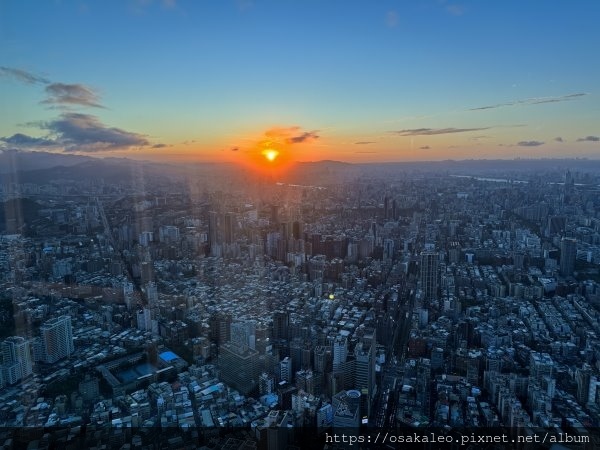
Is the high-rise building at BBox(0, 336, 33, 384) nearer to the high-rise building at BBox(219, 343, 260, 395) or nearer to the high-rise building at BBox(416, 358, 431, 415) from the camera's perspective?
the high-rise building at BBox(219, 343, 260, 395)

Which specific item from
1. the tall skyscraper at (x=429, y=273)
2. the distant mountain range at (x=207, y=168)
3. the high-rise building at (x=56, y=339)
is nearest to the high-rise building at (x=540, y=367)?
the tall skyscraper at (x=429, y=273)

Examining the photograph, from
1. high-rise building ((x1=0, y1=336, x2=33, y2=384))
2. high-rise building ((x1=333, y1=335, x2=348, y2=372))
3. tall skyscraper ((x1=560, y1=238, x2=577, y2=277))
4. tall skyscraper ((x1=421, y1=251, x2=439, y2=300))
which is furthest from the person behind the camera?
tall skyscraper ((x1=560, y1=238, x2=577, y2=277))

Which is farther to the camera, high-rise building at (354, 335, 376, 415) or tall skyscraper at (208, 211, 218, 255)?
tall skyscraper at (208, 211, 218, 255)

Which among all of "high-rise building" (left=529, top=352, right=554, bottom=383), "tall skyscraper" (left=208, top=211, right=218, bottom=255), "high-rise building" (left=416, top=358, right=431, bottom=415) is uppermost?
"tall skyscraper" (left=208, top=211, right=218, bottom=255)

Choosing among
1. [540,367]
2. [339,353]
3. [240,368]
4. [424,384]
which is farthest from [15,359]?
[540,367]

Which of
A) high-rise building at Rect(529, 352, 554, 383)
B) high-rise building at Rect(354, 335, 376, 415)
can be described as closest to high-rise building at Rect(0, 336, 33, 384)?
high-rise building at Rect(354, 335, 376, 415)

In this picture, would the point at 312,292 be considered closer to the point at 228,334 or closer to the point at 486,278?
the point at 228,334
